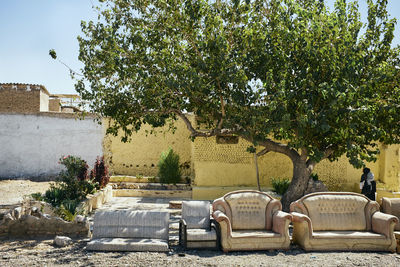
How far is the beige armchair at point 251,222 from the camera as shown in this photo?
7.08 m

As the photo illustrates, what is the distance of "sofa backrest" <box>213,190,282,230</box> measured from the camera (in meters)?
7.59

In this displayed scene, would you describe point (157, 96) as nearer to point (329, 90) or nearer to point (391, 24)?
point (329, 90)

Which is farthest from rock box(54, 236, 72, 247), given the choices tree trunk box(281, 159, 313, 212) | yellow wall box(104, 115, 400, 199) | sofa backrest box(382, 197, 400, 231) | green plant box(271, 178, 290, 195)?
green plant box(271, 178, 290, 195)

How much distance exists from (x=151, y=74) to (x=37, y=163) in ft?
33.9

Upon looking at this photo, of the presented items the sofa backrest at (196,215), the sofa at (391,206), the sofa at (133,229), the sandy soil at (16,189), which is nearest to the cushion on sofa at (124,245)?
the sofa at (133,229)

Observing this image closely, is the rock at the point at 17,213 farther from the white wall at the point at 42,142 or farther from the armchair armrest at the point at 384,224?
the white wall at the point at 42,142

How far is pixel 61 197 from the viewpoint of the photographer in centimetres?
1000

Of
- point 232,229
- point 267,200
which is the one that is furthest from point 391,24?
point 232,229

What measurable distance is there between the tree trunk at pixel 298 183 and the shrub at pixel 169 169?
5.25 meters

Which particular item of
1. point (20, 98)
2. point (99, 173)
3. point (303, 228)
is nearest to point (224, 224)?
point (303, 228)

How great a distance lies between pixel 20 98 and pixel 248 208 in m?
14.4

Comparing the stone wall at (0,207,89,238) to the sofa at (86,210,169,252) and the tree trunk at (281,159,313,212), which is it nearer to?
the sofa at (86,210,169,252)

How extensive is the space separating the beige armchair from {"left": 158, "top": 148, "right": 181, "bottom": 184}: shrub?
24.2ft

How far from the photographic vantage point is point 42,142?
1773 centimetres
